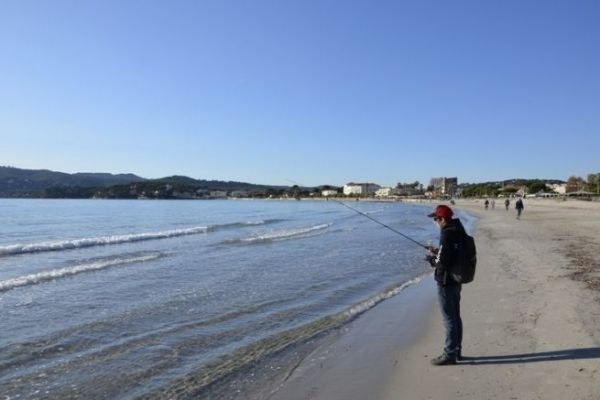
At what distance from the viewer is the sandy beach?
499cm

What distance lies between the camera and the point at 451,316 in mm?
5918

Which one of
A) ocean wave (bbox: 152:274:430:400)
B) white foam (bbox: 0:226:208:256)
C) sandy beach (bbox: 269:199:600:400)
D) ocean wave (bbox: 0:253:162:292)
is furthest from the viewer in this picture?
white foam (bbox: 0:226:208:256)

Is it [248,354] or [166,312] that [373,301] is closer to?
[166,312]

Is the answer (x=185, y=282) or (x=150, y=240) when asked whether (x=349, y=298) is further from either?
(x=150, y=240)

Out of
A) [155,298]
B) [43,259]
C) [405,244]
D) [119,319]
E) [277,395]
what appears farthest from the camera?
[405,244]

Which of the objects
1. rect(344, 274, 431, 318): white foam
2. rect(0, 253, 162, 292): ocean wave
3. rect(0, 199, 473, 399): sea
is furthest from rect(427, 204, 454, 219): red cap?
rect(0, 253, 162, 292): ocean wave

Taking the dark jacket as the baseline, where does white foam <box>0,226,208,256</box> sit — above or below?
below

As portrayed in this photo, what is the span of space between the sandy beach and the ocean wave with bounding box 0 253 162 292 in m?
8.60

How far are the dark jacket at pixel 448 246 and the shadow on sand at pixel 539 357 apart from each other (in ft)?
3.14

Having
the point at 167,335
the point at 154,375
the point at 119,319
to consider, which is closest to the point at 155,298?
the point at 119,319

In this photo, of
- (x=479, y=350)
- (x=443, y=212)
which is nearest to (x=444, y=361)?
(x=479, y=350)

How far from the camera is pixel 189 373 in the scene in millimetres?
5918

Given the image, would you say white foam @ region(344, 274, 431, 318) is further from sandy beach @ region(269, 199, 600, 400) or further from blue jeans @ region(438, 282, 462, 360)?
blue jeans @ region(438, 282, 462, 360)

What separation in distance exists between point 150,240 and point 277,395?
75.1 ft
